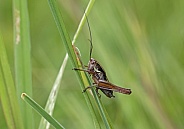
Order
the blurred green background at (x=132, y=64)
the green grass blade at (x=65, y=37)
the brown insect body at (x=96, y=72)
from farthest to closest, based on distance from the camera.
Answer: the blurred green background at (x=132, y=64), the brown insect body at (x=96, y=72), the green grass blade at (x=65, y=37)

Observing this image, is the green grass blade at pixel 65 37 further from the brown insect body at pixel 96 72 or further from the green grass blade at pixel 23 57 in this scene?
the brown insect body at pixel 96 72

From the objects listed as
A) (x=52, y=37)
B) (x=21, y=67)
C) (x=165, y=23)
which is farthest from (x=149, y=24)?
(x=21, y=67)

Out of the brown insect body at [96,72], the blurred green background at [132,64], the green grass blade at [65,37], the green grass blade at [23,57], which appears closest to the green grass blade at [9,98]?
the green grass blade at [23,57]

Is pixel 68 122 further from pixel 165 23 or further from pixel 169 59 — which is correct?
pixel 165 23

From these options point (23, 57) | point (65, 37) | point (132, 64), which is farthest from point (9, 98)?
point (132, 64)

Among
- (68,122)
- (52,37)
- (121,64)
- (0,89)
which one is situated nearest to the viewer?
(0,89)

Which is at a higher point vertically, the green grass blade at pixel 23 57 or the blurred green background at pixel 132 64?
the blurred green background at pixel 132 64

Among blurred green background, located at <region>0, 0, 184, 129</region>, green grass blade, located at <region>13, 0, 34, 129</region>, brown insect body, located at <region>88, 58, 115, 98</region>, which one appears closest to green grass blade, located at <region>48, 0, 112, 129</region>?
green grass blade, located at <region>13, 0, 34, 129</region>

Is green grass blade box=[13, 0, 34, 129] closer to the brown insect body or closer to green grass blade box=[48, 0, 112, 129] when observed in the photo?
green grass blade box=[48, 0, 112, 129]
